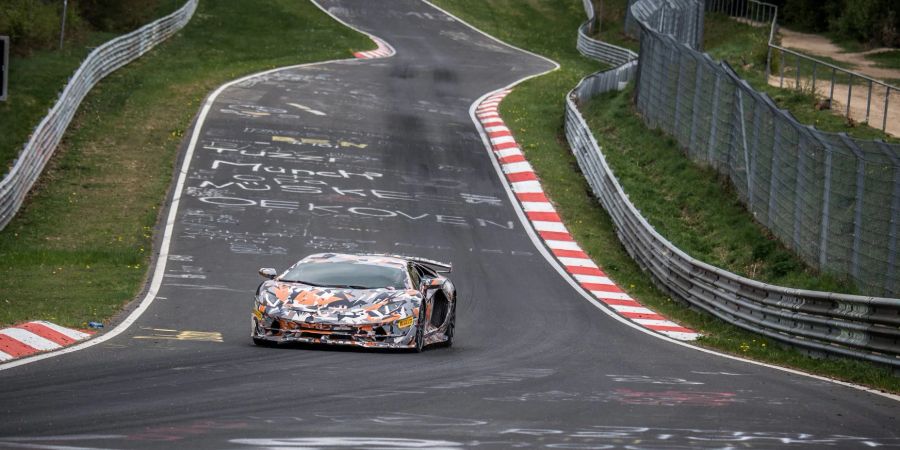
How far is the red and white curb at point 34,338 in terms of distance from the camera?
1316 cm

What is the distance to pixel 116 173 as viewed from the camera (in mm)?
30219

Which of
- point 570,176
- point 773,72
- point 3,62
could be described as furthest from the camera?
point 773,72

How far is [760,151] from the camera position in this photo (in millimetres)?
24328

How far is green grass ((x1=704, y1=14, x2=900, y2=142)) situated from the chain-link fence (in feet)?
8.38

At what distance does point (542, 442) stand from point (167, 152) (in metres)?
25.2

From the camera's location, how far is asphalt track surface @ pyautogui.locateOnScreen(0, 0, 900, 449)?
9.05 meters

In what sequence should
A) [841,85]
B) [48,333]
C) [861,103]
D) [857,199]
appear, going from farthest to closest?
[841,85]
[861,103]
[857,199]
[48,333]

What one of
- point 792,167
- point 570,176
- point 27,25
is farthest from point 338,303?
point 27,25

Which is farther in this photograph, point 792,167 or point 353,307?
point 792,167

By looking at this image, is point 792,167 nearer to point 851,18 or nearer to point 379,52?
point 851,18

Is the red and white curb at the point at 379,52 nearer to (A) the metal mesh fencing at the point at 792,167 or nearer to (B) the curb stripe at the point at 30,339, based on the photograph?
(A) the metal mesh fencing at the point at 792,167

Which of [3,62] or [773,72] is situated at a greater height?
[3,62]

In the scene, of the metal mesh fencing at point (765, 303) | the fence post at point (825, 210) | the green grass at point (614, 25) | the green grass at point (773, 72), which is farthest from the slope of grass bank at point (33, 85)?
the green grass at point (614, 25)

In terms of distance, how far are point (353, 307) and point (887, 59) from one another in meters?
36.5
